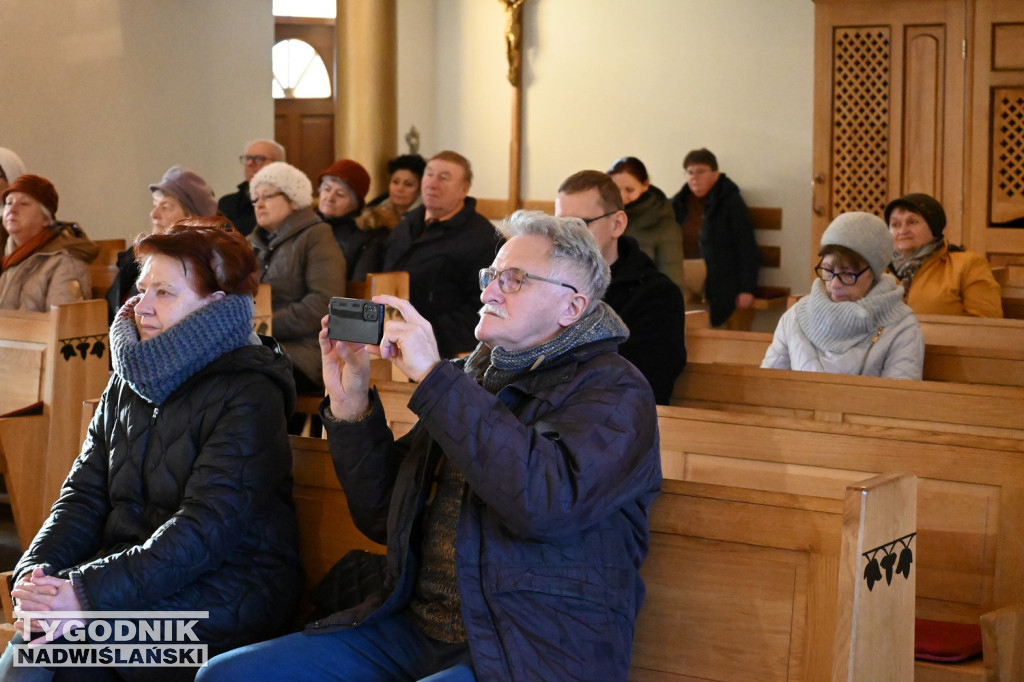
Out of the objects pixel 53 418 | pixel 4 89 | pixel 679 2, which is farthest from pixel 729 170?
pixel 53 418

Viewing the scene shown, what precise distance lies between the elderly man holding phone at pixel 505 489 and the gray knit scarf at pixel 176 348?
0.30 metres

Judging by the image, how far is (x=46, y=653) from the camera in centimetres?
228

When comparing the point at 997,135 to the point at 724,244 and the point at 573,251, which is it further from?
the point at 573,251

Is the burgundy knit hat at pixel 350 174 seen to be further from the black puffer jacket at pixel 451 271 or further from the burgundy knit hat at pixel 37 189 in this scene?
the burgundy knit hat at pixel 37 189

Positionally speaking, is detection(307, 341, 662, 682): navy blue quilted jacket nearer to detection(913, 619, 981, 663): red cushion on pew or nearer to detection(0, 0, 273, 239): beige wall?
detection(913, 619, 981, 663): red cushion on pew

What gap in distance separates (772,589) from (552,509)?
0.45 metres

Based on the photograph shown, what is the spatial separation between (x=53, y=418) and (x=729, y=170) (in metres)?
5.64

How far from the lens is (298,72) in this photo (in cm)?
962

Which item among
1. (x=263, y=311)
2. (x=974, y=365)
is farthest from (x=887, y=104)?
(x=263, y=311)

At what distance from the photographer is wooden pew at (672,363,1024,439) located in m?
2.86

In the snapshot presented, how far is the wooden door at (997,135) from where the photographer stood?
6746mm

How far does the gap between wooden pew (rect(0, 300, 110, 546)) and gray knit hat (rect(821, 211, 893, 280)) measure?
7.35ft

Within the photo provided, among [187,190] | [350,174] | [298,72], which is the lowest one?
[187,190]

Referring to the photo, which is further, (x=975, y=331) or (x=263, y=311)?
(x=263, y=311)
